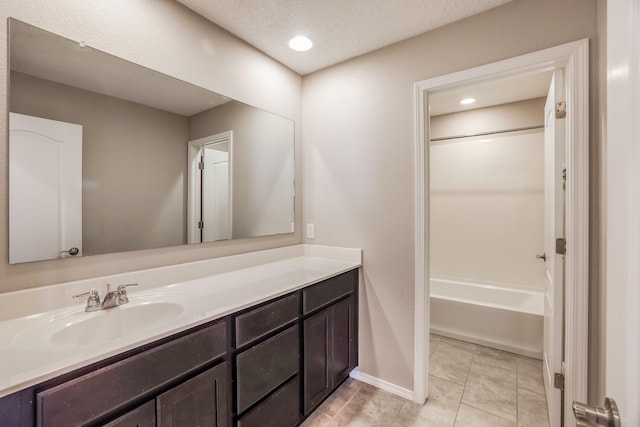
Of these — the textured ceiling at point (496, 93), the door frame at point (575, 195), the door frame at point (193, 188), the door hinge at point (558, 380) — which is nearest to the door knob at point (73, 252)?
the door frame at point (193, 188)

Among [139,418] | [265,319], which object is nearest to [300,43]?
[265,319]

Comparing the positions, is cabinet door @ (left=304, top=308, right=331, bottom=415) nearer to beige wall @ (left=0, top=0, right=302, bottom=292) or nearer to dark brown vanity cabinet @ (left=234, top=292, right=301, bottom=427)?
dark brown vanity cabinet @ (left=234, top=292, right=301, bottom=427)

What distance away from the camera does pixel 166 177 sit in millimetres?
1572

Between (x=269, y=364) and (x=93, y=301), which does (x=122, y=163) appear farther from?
(x=269, y=364)

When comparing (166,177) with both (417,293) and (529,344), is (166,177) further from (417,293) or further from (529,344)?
(529,344)

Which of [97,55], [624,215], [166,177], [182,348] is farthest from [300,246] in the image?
[624,215]

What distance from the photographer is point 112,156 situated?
1357 mm

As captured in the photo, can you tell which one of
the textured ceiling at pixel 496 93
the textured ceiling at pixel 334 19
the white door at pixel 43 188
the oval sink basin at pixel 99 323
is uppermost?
A: the textured ceiling at pixel 334 19

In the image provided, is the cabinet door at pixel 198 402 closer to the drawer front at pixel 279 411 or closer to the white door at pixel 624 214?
the drawer front at pixel 279 411

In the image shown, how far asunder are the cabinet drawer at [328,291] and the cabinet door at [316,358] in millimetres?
65

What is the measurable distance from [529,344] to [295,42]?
3.03 m

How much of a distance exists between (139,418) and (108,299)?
526 mm

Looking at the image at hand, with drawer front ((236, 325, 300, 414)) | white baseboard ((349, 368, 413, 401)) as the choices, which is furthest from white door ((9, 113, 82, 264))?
white baseboard ((349, 368, 413, 401))

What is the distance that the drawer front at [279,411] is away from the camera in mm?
1288
